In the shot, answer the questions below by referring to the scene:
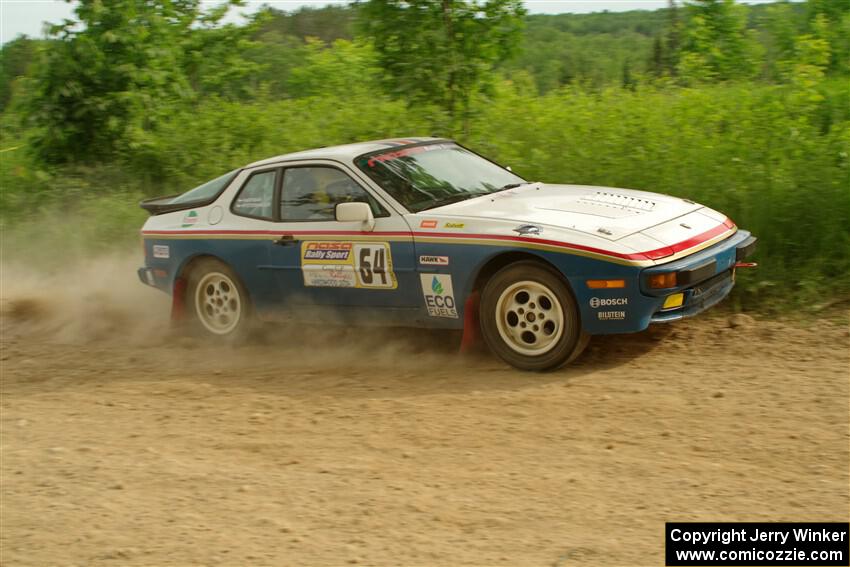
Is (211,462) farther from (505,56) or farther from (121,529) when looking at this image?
(505,56)

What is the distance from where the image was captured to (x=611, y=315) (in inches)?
230

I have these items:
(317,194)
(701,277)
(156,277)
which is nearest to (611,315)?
(701,277)

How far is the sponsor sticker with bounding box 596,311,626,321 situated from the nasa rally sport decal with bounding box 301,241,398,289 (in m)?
1.57

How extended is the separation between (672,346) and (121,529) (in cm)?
394

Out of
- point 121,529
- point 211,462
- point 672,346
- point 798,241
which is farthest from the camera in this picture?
point 798,241

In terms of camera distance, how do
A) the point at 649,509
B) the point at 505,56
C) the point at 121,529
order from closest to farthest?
the point at 649,509 < the point at 121,529 < the point at 505,56

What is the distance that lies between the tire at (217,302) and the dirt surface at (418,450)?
355 mm

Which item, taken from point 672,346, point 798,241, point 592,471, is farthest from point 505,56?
point 592,471

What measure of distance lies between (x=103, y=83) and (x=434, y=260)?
8999 mm

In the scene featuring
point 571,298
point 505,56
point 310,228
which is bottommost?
point 571,298

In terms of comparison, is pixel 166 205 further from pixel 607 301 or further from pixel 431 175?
pixel 607 301

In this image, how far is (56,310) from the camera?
977cm

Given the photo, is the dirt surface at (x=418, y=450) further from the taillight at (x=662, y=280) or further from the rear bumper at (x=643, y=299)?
the taillight at (x=662, y=280)

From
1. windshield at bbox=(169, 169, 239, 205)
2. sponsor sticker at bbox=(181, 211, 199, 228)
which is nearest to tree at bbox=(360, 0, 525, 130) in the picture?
windshield at bbox=(169, 169, 239, 205)
